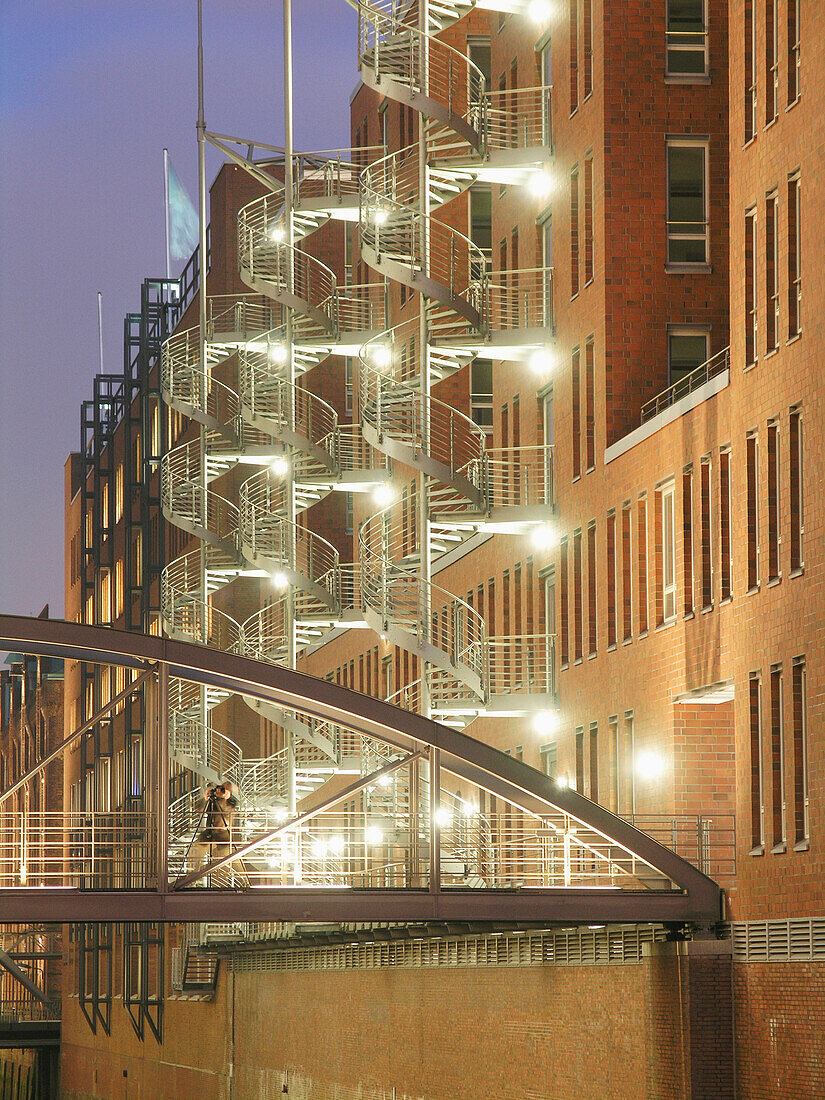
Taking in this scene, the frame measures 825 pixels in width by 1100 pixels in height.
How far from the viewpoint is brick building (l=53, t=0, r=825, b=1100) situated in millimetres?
28125

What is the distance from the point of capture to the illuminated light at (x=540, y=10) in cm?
4178

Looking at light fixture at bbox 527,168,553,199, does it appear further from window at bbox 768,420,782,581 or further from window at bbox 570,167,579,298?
window at bbox 768,420,782,581

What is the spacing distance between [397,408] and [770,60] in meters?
14.5

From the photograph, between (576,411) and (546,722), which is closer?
(576,411)

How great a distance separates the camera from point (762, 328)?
28891 millimetres

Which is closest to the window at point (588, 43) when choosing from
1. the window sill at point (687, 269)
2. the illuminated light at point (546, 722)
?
the window sill at point (687, 269)

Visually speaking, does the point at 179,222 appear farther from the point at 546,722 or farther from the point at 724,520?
the point at 724,520

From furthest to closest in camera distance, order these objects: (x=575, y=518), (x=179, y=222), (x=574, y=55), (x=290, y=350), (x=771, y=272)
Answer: (x=179, y=222), (x=290, y=350), (x=574, y=55), (x=575, y=518), (x=771, y=272)

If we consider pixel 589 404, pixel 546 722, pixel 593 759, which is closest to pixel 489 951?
pixel 593 759

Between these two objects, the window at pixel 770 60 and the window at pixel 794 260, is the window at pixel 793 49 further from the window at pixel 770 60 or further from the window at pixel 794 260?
the window at pixel 794 260

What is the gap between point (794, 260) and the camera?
2831 centimetres

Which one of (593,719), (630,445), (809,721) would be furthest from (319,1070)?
(809,721)

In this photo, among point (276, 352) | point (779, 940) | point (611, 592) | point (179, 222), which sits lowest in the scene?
point (779, 940)

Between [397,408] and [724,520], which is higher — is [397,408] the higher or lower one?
the higher one
